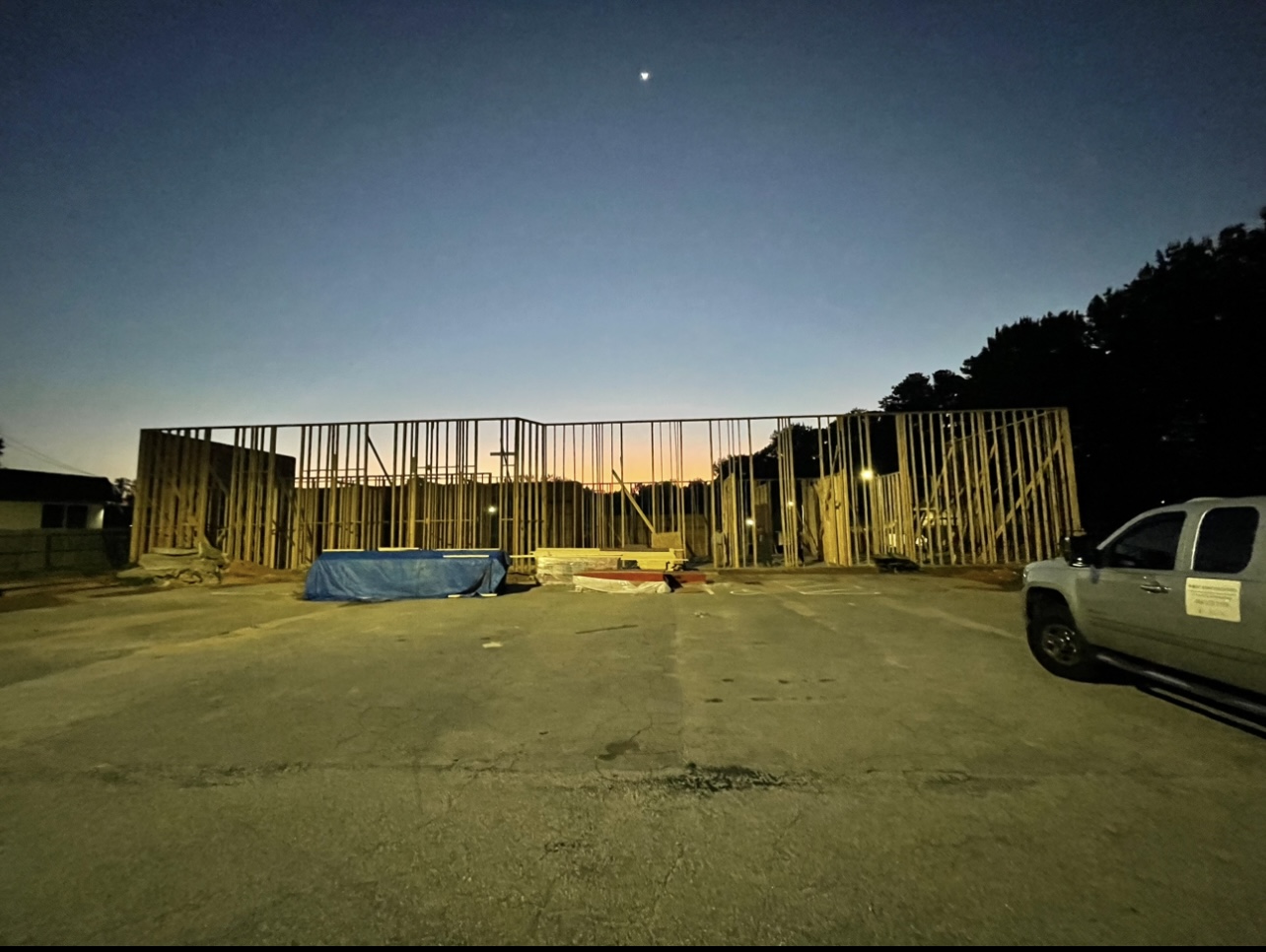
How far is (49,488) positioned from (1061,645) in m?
48.0

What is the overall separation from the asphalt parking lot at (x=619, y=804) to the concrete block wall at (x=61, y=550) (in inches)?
812

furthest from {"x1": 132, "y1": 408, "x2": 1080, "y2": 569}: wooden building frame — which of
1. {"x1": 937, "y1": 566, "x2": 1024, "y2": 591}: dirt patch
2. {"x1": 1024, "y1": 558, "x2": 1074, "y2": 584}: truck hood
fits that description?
{"x1": 1024, "y1": 558, "x2": 1074, "y2": 584}: truck hood

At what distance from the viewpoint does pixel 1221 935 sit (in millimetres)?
2105

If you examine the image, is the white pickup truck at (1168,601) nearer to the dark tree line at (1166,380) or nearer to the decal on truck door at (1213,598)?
the decal on truck door at (1213,598)

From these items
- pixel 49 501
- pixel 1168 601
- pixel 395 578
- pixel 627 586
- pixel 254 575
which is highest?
pixel 49 501

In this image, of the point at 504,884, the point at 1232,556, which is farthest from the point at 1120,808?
the point at 504,884

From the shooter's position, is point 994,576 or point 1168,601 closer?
point 1168,601

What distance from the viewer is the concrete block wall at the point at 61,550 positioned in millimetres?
20984

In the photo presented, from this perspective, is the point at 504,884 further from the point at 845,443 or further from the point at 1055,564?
the point at 845,443

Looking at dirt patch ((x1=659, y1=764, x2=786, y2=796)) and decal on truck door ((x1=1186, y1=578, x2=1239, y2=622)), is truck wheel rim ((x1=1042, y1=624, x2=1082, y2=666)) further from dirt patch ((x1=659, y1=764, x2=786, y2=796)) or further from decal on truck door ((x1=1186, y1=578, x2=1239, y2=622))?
dirt patch ((x1=659, y1=764, x2=786, y2=796))

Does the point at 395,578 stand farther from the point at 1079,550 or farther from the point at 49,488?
the point at 49,488

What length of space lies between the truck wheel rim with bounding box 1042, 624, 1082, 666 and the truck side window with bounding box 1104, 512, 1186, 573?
34.2 inches

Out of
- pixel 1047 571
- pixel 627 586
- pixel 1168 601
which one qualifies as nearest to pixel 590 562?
pixel 627 586

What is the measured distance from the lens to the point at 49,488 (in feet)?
114
